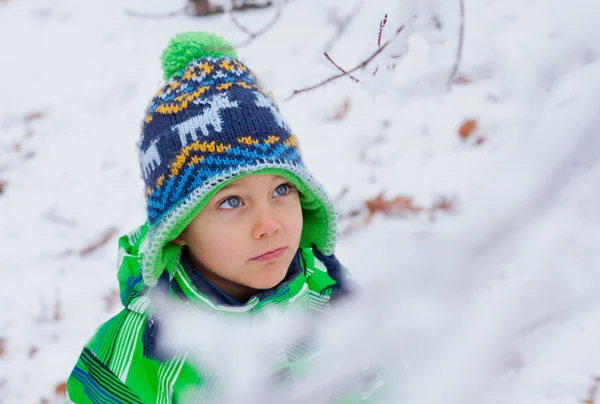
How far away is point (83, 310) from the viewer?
2.21 meters

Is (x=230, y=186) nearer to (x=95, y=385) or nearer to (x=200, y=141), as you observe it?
(x=200, y=141)

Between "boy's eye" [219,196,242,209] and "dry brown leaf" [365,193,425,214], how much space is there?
1.10m

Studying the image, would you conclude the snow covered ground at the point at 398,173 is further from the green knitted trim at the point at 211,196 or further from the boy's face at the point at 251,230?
the boy's face at the point at 251,230

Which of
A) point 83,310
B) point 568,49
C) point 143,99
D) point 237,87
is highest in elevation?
point 568,49

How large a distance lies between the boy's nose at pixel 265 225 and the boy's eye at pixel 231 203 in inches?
2.7

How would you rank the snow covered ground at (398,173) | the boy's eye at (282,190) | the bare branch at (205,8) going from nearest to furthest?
the snow covered ground at (398,173) < the boy's eye at (282,190) < the bare branch at (205,8)

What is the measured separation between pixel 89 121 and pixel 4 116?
593mm

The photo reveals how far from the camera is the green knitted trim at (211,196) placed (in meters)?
1.27

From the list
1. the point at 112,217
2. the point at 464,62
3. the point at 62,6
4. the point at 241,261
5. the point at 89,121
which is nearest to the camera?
the point at 241,261

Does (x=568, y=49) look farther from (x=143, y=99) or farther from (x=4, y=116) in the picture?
(x=4, y=116)

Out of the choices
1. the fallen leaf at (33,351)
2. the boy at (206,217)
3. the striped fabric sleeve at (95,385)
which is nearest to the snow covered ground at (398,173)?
the fallen leaf at (33,351)

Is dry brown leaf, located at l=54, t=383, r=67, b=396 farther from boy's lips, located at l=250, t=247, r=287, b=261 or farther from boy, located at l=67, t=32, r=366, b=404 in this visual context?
boy's lips, located at l=250, t=247, r=287, b=261

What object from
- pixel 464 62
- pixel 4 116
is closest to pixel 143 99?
pixel 4 116

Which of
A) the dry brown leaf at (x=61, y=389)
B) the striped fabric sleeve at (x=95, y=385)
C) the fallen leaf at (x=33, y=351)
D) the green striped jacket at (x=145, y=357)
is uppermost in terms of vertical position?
the green striped jacket at (x=145, y=357)
